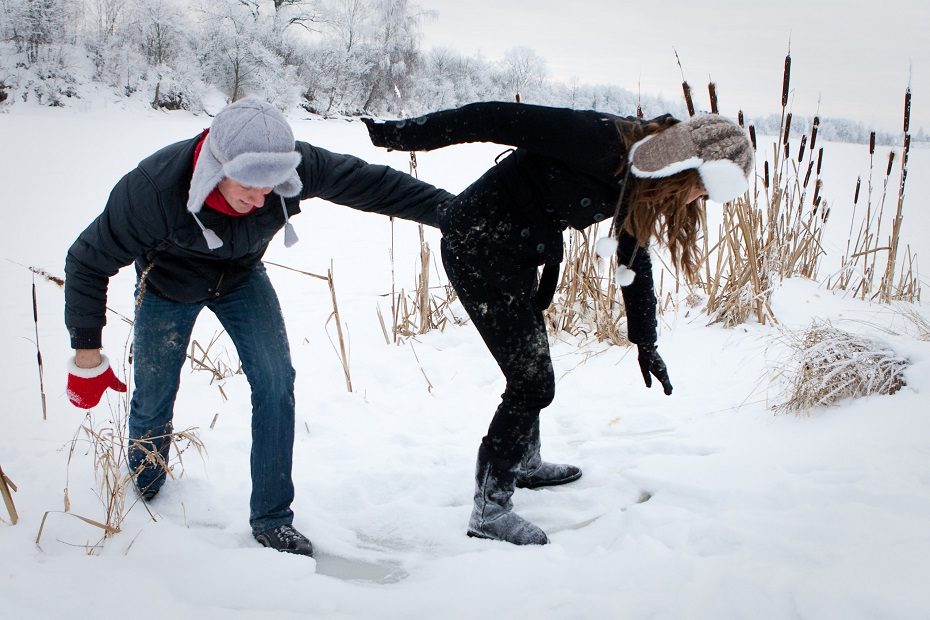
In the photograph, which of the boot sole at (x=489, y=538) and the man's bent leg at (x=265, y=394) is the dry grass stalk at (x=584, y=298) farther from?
the man's bent leg at (x=265, y=394)

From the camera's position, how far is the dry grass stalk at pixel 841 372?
2.22 m

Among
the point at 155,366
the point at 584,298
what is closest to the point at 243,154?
the point at 155,366

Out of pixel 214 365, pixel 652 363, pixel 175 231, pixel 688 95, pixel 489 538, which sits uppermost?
pixel 688 95

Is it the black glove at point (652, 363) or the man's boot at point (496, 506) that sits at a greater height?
the black glove at point (652, 363)

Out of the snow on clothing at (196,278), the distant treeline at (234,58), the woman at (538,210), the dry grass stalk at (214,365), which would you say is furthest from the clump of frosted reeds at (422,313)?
the distant treeline at (234,58)

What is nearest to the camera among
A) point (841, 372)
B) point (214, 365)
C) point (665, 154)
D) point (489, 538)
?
point (665, 154)

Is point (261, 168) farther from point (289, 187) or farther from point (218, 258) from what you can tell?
point (218, 258)

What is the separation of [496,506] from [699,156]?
43.3 inches

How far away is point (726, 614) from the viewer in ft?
4.50

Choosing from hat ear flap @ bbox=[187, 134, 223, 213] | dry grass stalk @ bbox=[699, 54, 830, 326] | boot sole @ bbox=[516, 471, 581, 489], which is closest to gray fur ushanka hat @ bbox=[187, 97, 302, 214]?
hat ear flap @ bbox=[187, 134, 223, 213]

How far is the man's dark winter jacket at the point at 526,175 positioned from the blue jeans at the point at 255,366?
1.89 feet

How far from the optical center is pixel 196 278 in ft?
5.57

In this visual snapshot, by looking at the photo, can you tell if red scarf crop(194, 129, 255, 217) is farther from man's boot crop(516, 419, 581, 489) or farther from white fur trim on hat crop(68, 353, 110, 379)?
man's boot crop(516, 419, 581, 489)

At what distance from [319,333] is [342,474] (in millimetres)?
1552
